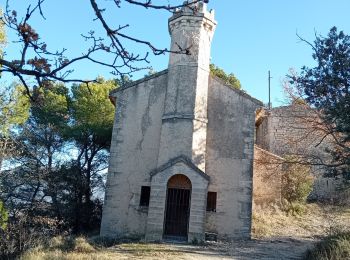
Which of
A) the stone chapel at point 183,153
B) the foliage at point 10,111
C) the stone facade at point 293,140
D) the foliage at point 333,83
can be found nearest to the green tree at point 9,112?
the foliage at point 10,111

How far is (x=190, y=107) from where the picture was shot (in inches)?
631

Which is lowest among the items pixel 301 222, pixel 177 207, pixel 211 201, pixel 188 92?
pixel 301 222

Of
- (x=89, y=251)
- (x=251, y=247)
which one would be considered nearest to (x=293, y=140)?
(x=251, y=247)

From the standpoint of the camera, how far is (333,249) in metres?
9.73

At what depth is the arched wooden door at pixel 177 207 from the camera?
15.0 meters

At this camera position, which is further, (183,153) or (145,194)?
(145,194)

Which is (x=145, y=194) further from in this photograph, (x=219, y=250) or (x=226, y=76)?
(x=226, y=76)

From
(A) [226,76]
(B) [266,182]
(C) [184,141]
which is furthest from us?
(A) [226,76]

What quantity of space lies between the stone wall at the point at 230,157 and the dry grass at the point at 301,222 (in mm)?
1209

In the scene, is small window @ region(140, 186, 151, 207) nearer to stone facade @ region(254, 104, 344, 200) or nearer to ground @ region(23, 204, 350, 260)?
ground @ region(23, 204, 350, 260)

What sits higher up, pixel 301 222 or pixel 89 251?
pixel 301 222

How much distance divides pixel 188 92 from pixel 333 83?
697 centimetres

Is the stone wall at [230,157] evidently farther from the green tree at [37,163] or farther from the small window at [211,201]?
the green tree at [37,163]

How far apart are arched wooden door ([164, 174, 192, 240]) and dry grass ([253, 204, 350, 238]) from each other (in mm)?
2857
